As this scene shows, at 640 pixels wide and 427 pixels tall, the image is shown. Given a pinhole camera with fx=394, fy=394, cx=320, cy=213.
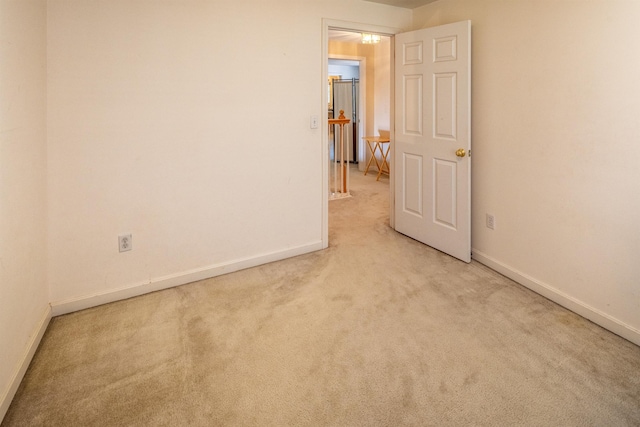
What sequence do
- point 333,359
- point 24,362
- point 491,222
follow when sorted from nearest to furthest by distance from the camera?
point 24,362 < point 333,359 < point 491,222

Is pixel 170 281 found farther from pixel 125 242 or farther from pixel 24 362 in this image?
pixel 24 362

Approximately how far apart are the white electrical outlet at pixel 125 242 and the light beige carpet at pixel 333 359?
0.36 meters

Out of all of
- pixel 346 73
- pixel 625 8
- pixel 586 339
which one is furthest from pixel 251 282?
pixel 346 73

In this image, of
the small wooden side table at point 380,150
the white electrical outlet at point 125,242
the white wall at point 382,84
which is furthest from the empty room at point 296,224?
the white wall at point 382,84

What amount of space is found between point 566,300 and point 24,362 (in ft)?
9.73

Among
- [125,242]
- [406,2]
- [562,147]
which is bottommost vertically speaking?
[125,242]

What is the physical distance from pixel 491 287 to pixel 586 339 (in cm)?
69

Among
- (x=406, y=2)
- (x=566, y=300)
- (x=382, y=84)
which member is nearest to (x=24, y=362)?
(x=566, y=300)

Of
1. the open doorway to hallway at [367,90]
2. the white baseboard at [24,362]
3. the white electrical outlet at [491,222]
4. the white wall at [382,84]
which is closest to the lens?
the white baseboard at [24,362]

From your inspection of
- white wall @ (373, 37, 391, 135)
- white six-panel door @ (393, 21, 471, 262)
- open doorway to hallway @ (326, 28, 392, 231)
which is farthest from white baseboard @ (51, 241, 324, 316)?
white wall @ (373, 37, 391, 135)

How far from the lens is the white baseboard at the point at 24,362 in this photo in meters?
1.59

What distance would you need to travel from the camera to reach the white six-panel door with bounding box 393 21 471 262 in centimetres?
305

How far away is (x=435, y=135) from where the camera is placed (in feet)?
10.9

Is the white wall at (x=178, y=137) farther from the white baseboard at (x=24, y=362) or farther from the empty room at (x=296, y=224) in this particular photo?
the white baseboard at (x=24, y=362)
